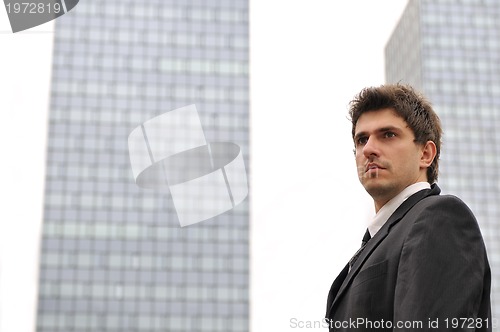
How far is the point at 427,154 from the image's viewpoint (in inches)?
58.1

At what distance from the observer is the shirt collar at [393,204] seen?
143cm

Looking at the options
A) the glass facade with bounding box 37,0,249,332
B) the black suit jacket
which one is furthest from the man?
the glass facade with bounding box 37,0,249,332

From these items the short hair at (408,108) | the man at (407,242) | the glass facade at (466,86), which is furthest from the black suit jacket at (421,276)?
the glass facade at (466,86)

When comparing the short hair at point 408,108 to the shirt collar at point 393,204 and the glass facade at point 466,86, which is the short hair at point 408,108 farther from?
the glass facade at point 466,86

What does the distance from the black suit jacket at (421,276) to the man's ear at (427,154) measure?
76 mm

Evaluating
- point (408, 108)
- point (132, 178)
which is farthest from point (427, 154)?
point (132, 178)

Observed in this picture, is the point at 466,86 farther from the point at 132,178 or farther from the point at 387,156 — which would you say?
the point at 387,156

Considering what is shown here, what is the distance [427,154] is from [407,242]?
0.88ft

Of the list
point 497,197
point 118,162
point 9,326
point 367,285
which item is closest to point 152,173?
point 118,162

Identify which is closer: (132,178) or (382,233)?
(382,233)

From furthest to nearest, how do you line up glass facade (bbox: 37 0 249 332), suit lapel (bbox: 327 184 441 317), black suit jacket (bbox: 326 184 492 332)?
glass facade (bbox: 37 0 249 332)
suit lapel (bbox: 327 184 441 317)
black suit jacket (bbox: 326 184 492 332)

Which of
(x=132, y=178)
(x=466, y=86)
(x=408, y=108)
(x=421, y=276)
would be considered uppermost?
(x=466, y=86)

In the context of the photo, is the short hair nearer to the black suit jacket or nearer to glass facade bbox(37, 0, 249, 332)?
the black suit jacket

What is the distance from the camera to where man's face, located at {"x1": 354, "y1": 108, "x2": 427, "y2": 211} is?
142cm
